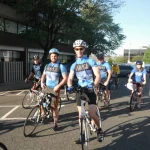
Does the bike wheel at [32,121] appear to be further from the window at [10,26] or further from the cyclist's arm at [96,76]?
the window at [10,26]

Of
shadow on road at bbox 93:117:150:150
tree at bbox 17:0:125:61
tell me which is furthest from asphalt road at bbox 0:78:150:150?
tree at bbox 17:0:125:61

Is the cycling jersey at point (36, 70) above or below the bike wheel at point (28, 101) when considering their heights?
above

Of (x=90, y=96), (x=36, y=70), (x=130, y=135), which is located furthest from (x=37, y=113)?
(x=36, y=70)

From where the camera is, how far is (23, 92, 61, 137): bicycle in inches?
225

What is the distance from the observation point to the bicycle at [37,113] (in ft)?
18.7

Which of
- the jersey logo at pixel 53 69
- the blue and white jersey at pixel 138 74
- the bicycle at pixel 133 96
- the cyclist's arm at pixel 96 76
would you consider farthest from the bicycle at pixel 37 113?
the blue and white jersey at pixel 138 74

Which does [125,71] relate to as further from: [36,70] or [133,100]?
[36,70]

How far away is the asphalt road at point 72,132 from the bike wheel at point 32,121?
132 mm

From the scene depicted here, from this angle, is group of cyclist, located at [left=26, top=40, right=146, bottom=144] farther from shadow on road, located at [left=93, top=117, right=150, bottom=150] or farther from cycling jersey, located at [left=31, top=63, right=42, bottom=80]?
cycling jersey, located at [left=31, top=63, right=42, bottom=80]

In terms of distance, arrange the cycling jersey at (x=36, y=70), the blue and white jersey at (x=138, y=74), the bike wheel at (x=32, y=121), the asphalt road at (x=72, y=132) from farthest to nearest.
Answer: the cycling jersey at (x=36, y=70) → the blue and white jersey at (x=138, y=74) → the bike wheel at (x=32, y=121) → the asphalt road at (x=72, y=132)

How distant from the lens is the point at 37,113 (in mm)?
5879

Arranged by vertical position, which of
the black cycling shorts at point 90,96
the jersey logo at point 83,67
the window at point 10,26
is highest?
the window at point 10,26

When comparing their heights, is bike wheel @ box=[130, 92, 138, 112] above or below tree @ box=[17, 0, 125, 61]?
below

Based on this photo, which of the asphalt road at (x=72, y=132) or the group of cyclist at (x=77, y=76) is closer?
the group of cyclist at (x=77, y=76)
